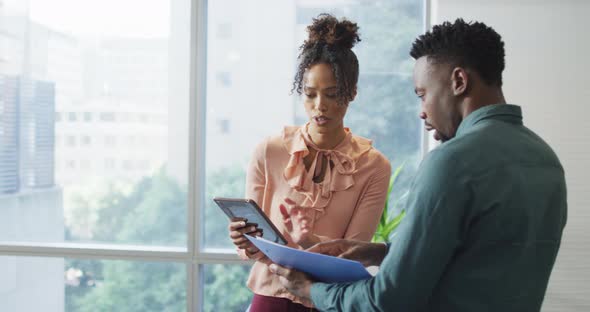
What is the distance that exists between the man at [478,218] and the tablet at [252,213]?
33 cm

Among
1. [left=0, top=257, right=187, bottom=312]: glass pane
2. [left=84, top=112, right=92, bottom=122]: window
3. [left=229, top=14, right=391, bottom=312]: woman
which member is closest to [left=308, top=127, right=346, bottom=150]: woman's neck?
[left=229, top=14, right=391, bottom=312]: woman

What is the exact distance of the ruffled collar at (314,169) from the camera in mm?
1499

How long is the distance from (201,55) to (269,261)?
1.78m

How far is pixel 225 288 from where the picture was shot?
302 cm

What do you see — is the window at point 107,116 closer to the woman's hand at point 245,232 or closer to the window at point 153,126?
the window at point 153,126

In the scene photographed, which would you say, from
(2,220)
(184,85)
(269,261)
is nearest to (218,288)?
(184,85)

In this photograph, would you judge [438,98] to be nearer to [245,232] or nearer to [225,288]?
[245,232]

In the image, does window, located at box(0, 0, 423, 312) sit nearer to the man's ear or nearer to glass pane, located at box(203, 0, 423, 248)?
glass pane, located at box(203, 0, 423, 248)

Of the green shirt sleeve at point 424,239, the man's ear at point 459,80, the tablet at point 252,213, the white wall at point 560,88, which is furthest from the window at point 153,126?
the green shirt sleeve at point 424,239

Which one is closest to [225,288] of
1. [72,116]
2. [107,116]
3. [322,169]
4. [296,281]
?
[107,116]

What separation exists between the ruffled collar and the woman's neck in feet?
0.04

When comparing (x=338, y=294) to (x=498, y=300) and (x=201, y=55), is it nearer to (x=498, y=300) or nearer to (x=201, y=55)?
(x=498, y=300)

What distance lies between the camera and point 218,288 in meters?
3.02

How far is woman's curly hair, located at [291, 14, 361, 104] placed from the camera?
5.03 ft
